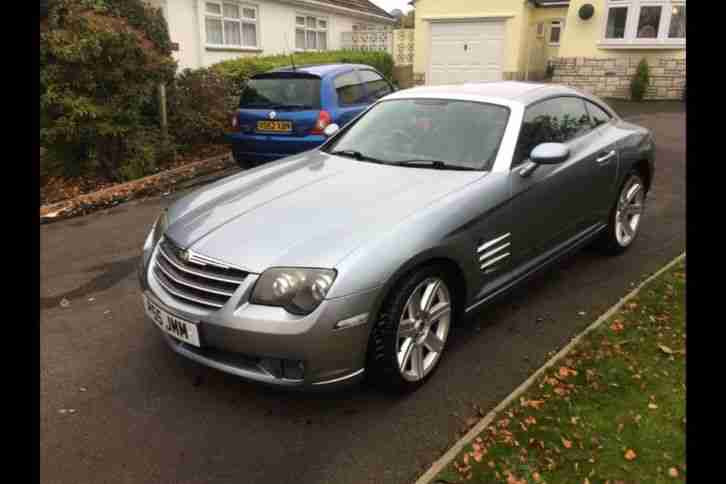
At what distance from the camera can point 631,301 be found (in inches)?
163

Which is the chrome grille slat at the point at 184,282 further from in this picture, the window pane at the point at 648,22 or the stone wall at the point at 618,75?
the window pane at the point at 648,22

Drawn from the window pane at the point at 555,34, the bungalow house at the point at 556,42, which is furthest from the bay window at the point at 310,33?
the window pane at the point at 555,34

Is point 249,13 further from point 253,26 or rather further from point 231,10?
point 231,10

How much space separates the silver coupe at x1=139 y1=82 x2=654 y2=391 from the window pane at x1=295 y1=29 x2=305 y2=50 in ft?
52.4

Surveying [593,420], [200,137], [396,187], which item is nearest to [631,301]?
[593,420]

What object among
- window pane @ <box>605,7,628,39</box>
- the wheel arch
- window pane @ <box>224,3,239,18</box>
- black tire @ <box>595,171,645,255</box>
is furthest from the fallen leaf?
window pane @ <box>605,7,628,39</box>

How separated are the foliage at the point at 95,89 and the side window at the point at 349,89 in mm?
2861

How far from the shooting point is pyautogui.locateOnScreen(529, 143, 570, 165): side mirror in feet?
12.0

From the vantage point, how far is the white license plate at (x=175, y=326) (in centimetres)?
286

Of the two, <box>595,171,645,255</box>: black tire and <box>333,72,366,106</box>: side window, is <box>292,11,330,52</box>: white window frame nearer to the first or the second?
<box>333,72,366,106</box>: side window

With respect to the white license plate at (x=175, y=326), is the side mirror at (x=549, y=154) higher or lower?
higher

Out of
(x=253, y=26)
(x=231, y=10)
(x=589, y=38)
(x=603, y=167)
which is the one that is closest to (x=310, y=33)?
(x=253, y=26)

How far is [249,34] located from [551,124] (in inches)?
582
